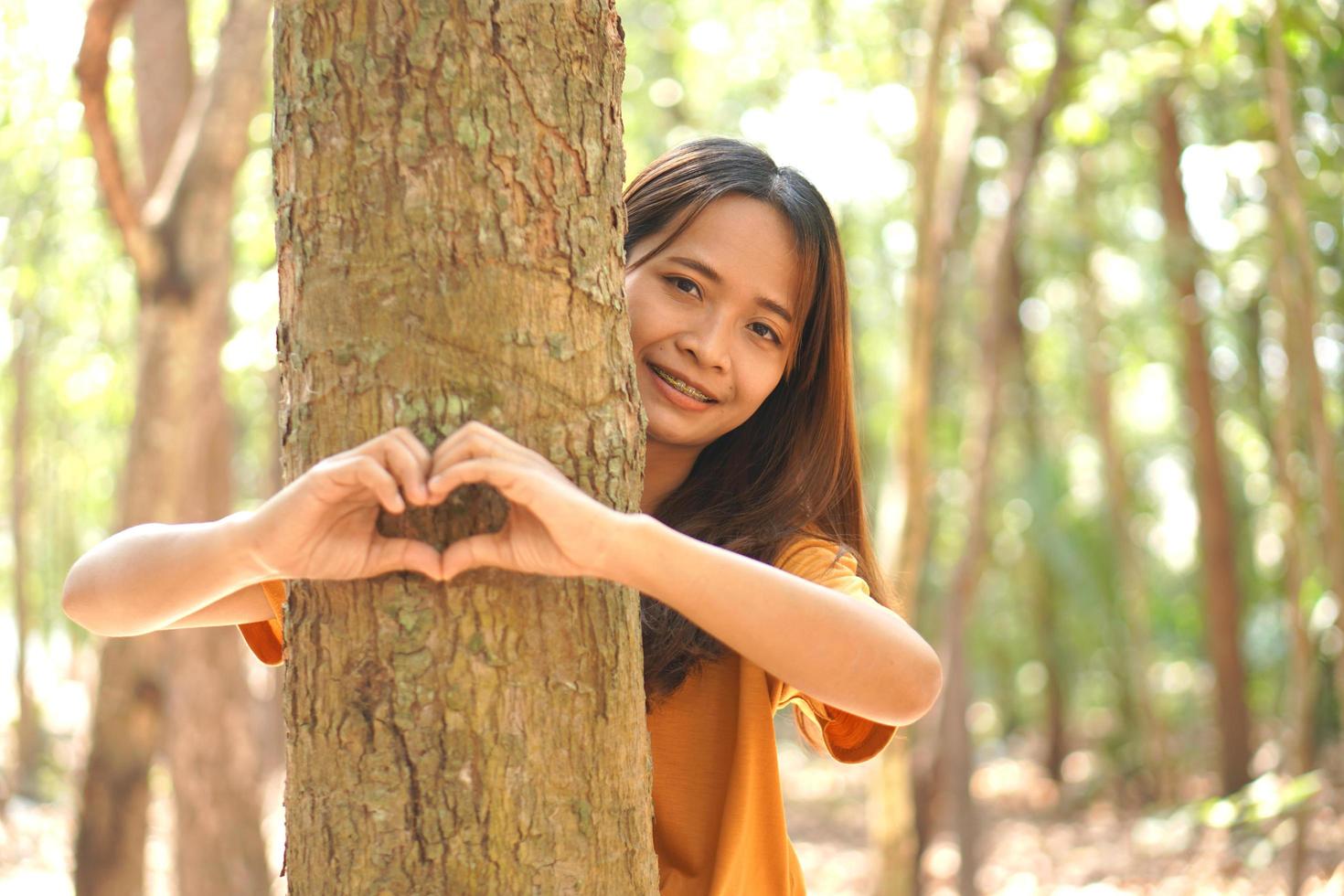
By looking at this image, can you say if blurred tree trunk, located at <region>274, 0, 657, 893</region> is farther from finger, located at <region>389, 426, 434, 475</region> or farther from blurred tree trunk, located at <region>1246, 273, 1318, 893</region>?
blurred tree trunk, located at <region>1246, 273, 1318, 893</region>

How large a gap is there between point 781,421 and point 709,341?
1.17ft

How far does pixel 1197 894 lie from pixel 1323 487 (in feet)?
11.4

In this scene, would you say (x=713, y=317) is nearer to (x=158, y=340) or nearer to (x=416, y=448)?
(x=416, y=448)

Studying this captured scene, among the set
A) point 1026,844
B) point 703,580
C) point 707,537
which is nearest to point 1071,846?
point 1026,844

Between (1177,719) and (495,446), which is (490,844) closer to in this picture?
(495,446)

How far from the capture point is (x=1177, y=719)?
14.5 meters

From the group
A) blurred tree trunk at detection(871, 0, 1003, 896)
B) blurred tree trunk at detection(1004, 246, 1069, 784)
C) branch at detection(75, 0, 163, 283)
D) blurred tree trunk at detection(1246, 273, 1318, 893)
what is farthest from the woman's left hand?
blurred tree trunk at detection(1004, 246, 1069, 784)

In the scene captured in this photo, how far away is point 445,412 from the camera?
1353 millimetres

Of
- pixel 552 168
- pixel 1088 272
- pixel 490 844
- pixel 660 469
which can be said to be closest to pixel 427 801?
pixel 490 844

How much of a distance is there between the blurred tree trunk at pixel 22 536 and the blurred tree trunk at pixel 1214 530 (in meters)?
9.28

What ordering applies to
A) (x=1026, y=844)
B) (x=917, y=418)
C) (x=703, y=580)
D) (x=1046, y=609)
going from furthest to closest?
(x=1046, y=609) → (x=1026, y=844) → (x=917, y=418) → (x=703, y=580)

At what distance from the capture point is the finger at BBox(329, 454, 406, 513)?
49.5 inches

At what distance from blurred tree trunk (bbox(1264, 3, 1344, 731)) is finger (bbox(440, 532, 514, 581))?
194 inches

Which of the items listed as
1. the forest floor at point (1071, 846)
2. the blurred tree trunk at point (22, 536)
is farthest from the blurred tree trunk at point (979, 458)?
the blurred tree trunk at point (22, 536)
